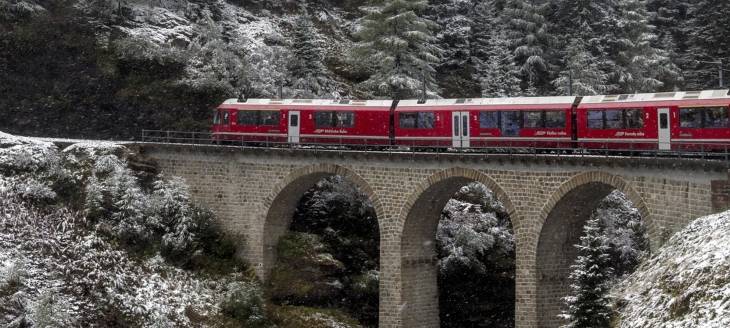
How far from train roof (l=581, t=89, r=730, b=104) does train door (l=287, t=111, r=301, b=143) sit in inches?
562

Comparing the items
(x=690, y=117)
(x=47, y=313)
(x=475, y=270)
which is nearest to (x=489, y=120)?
(x=475, y=270)

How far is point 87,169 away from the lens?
3653 centimetres

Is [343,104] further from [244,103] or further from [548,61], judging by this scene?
[548,61]

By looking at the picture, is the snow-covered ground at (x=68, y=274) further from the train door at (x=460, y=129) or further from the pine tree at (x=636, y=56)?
the pine tree at (x=636, y=56)

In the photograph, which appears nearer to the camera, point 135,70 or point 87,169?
point 87,169

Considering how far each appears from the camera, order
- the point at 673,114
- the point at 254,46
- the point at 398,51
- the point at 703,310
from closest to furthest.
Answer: the point at 703,310
the point at 673,114
the point at 398,51
the point at 254,46

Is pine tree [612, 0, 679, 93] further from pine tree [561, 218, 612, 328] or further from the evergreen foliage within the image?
pine tree [561, 218, 612, 328]

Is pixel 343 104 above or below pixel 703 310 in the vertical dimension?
above

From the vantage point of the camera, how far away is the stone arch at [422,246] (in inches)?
1269

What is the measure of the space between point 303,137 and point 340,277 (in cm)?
737

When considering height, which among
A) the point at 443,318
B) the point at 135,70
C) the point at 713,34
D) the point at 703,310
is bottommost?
the point at 443,318

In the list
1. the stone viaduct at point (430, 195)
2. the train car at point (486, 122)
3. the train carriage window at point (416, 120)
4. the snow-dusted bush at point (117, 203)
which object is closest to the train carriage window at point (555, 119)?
the train car at point (486, 122)

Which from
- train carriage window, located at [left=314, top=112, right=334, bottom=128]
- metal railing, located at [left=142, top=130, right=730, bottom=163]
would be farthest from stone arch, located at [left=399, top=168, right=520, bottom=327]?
train carriage window, located at [left=314, top=112, right=334, bottom=128]

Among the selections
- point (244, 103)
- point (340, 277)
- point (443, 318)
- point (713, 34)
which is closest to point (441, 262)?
point (443, 318)
